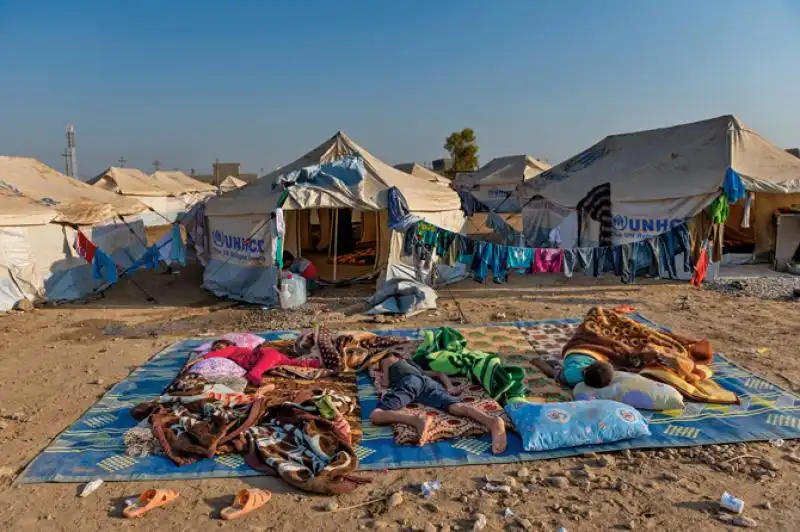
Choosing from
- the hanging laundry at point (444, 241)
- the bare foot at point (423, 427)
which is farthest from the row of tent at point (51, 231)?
the bare foot at point (423, 427)

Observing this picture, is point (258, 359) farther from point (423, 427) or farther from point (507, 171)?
point (507, 171)

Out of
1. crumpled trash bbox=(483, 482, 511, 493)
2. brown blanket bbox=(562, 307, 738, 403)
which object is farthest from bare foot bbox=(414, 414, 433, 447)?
brown blanket bbox=(562, 307, 738, 403)

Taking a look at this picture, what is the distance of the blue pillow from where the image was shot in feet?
13.9

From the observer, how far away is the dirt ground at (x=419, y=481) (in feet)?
11.5

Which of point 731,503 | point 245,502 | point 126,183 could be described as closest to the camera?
point 731,503

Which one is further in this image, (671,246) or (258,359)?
(671,246)

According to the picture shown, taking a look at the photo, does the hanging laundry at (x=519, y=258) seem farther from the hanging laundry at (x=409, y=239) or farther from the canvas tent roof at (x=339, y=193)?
the canvas tent roof at (x=339, y=193)

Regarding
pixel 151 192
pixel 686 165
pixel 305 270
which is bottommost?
pixel 305 270

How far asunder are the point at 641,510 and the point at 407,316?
515 centimetres

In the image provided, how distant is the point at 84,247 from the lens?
10.3 meters

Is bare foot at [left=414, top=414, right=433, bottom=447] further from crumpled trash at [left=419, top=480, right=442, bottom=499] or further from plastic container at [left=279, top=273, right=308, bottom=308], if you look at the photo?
plastic container at [left=279, top=273, right=308, bottom=308]

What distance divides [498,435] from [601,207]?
900 centimetres

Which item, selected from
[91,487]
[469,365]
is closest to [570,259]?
[469,365]

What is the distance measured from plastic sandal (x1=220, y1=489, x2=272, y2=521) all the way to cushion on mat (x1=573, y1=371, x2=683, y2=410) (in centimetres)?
278
